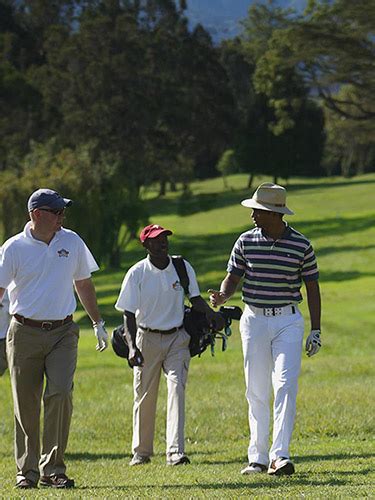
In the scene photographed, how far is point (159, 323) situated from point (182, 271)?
0.51 metres

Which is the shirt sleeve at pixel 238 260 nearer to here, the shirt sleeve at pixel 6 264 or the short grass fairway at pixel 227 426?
the short grass fairway at pixel 227 426

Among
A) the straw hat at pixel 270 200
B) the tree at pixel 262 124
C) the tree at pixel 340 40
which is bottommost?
the tree at pixel 262 124

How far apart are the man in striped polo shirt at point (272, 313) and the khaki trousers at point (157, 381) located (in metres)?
1.52

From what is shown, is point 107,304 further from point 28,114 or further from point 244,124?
point 244,124

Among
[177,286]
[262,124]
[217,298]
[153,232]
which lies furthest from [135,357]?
[262,124]

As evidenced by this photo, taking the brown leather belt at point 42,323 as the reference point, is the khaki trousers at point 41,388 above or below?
below

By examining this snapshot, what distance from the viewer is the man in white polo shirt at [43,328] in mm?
8727

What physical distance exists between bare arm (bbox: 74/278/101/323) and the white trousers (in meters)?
1.09

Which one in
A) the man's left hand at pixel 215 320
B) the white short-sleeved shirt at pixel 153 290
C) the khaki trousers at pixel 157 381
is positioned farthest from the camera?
the khaki trousers at pixel 157 381

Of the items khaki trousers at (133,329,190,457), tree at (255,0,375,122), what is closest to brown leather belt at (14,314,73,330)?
khaki trousers at (133,329,190,457)

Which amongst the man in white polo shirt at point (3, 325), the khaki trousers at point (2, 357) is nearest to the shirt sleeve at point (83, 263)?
the man in white polo shirt at point (3, 325)

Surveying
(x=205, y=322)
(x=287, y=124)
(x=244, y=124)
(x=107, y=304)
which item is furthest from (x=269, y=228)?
(x=244, y=124)

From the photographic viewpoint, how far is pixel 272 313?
907cm

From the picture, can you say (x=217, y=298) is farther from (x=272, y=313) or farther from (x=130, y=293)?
(x=130, y=293)
